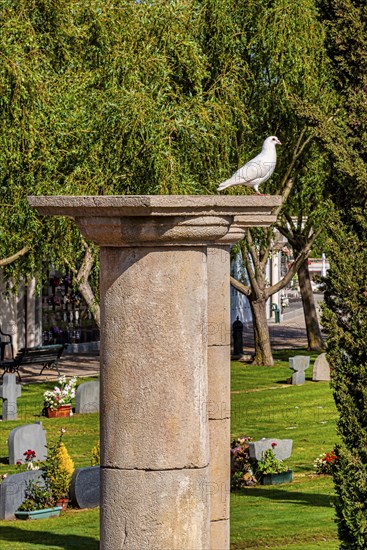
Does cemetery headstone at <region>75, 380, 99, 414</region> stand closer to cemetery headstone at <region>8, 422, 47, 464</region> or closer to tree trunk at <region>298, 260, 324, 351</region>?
cemetery headstone at <region>8, 422, 47, 464</region>

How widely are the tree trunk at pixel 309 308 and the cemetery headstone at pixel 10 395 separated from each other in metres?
15.4

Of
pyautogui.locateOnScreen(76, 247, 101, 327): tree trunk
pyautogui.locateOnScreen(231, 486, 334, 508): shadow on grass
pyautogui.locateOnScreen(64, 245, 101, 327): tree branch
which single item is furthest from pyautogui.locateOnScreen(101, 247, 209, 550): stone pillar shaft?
pyautogui.locateOnScreen(76, 247, 101, 327): tree trunk

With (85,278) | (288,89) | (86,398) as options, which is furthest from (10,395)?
(288,89)

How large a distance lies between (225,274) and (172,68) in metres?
18.2

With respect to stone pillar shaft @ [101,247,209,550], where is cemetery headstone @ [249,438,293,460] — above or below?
below

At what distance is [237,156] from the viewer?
106ft

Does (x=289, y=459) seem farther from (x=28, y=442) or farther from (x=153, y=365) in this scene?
(x=153, y=365)

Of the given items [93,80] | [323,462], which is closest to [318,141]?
[323,462]

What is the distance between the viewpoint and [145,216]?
7586mm

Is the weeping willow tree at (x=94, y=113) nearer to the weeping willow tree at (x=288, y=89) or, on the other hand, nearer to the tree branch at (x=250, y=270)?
the weeping willow tree at (x=288, y=89)

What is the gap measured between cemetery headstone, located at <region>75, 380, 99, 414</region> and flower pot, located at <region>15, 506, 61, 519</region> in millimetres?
9863

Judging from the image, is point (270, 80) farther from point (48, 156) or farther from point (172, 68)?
point (48, 156)

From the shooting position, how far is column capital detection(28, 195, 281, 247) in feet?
24.7

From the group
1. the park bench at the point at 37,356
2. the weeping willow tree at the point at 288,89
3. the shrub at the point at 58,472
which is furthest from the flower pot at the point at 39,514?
the park bench at the point at 37,356
